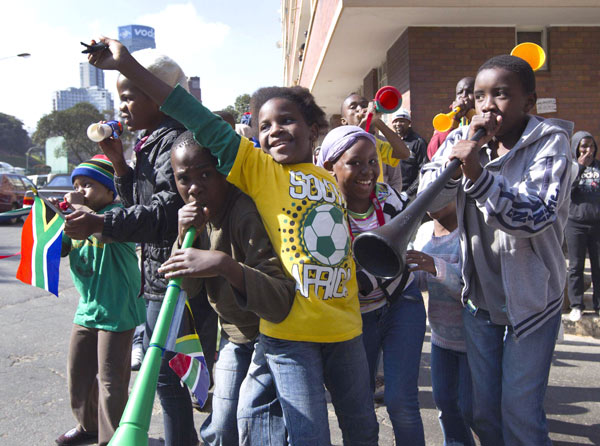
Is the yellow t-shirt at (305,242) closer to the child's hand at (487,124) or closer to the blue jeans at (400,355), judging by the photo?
the blue jeans at (400,355)

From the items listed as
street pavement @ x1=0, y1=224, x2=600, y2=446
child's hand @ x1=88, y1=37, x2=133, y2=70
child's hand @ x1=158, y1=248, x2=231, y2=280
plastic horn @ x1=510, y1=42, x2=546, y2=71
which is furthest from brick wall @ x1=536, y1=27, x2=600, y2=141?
child's hand @ x1=158, y1=248, x2=231, y2=280

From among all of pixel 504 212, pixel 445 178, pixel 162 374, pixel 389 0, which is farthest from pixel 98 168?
pixel 389 0

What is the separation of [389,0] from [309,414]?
6732 millimetres

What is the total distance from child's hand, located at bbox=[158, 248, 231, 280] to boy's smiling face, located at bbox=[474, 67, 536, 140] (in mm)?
1237

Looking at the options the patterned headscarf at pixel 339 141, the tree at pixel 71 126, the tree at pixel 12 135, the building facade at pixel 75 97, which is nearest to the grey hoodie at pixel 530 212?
the patterned headscarf at pixel 339 141

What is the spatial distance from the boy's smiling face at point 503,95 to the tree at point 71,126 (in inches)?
2167

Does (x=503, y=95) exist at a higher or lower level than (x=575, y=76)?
lower

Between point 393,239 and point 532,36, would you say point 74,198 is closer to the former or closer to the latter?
point 393,239

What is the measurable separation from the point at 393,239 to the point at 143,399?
911 millimetres

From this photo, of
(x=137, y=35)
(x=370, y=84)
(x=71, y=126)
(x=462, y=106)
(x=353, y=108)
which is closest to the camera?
(x=353, y=108)

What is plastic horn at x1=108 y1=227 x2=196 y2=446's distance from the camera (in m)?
1.41

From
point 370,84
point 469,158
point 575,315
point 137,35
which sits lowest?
point 575,315

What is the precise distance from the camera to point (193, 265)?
1758 millimetres

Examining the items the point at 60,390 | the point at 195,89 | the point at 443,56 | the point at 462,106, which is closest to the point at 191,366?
the point at 60,390
